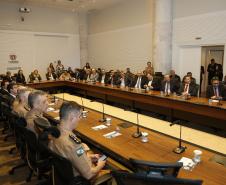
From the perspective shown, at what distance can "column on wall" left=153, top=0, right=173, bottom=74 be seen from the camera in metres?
8.27

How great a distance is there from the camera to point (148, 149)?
2.31 meters

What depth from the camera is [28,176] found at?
3.03 metres

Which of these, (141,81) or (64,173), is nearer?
(64,173)

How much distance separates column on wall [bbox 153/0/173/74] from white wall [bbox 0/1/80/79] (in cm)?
570

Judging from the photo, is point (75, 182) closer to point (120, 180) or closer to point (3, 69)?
point (120, 180)

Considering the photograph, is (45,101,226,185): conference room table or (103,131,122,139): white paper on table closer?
(45,101,226,185): conference room table

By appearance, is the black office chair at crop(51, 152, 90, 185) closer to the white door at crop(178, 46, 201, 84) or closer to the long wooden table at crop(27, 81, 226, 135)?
the long wooden table at crop(27, 81, 226, 135)

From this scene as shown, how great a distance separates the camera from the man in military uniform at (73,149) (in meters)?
1.72

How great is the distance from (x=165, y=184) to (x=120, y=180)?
0.24 m

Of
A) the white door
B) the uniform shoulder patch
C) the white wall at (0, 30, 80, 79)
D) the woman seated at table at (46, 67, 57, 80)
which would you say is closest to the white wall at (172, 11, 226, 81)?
the white door

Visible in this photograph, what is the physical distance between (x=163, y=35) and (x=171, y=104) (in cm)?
441

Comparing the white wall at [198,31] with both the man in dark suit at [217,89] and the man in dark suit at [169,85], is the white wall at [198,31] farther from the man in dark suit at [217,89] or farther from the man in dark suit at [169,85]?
the man in dark suit at [217,89]

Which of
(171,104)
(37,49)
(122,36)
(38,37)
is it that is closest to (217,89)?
(171,104)

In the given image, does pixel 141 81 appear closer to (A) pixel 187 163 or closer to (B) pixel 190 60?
(B) pixel 190 60
